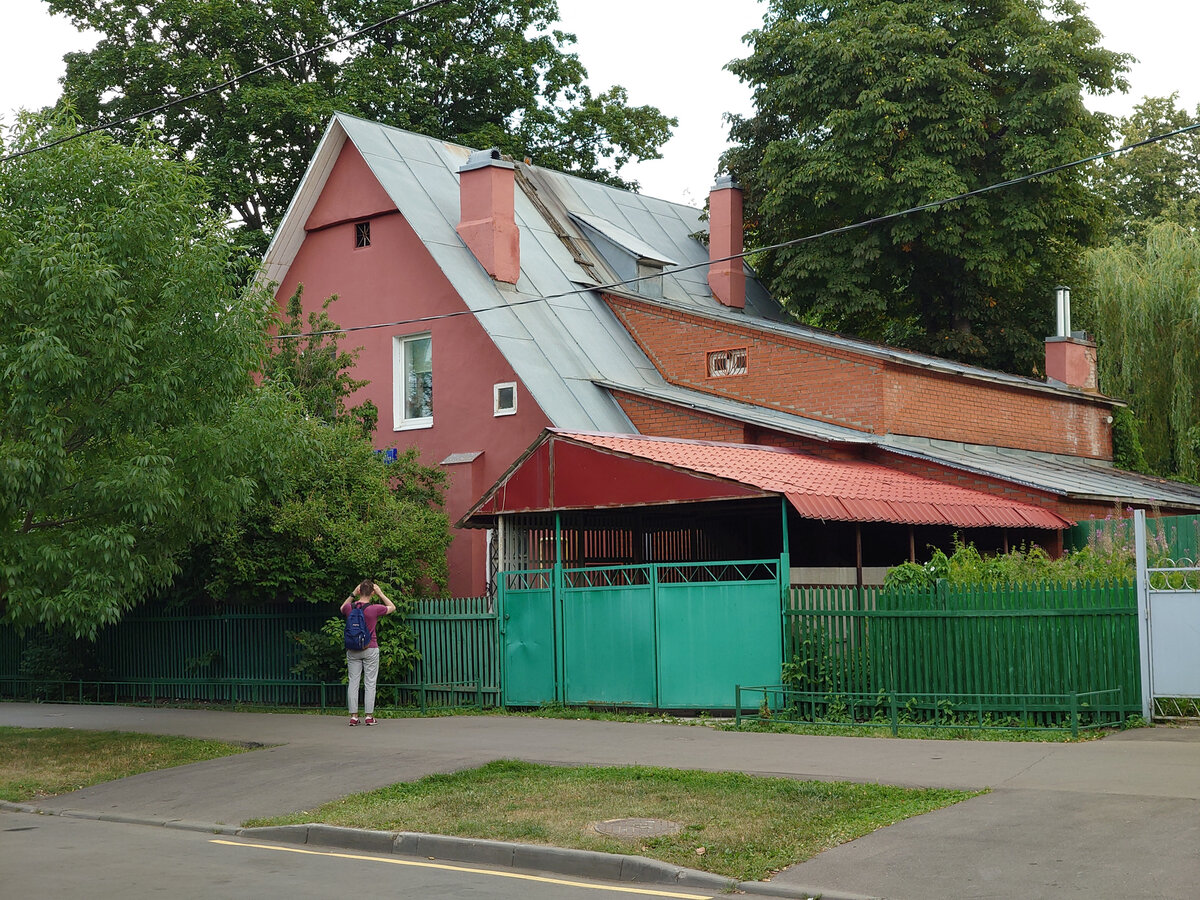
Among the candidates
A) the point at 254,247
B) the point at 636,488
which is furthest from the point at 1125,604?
the point at 254,247

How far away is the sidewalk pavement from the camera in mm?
8305

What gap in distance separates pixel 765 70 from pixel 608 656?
19.1 meters

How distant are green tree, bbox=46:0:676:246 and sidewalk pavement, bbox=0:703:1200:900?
2137 cm

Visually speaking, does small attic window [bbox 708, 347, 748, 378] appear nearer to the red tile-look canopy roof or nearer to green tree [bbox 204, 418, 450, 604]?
the red tile-look canopy roof

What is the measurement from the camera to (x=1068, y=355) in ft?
96.3

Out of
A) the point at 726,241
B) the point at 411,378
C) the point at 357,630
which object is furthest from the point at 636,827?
the point at 726,241

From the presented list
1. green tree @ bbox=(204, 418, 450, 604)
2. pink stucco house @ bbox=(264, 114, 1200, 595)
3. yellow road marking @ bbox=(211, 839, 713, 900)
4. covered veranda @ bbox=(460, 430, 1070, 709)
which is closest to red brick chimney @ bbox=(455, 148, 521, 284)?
pink stucco house @ bbox=(264, 114, 1200, 595)

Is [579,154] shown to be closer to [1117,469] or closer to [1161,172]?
[1117,469]

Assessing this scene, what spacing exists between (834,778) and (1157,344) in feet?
75.5

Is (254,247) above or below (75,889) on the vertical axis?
above

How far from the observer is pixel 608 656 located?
17.4m

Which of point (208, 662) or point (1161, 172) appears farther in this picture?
point (1161, 172)

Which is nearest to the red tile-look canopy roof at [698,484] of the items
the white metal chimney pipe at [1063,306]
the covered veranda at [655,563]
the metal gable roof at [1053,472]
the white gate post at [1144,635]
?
the covered veranda at [655,563]

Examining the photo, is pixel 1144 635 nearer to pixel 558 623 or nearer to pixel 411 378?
pixel 558 623
